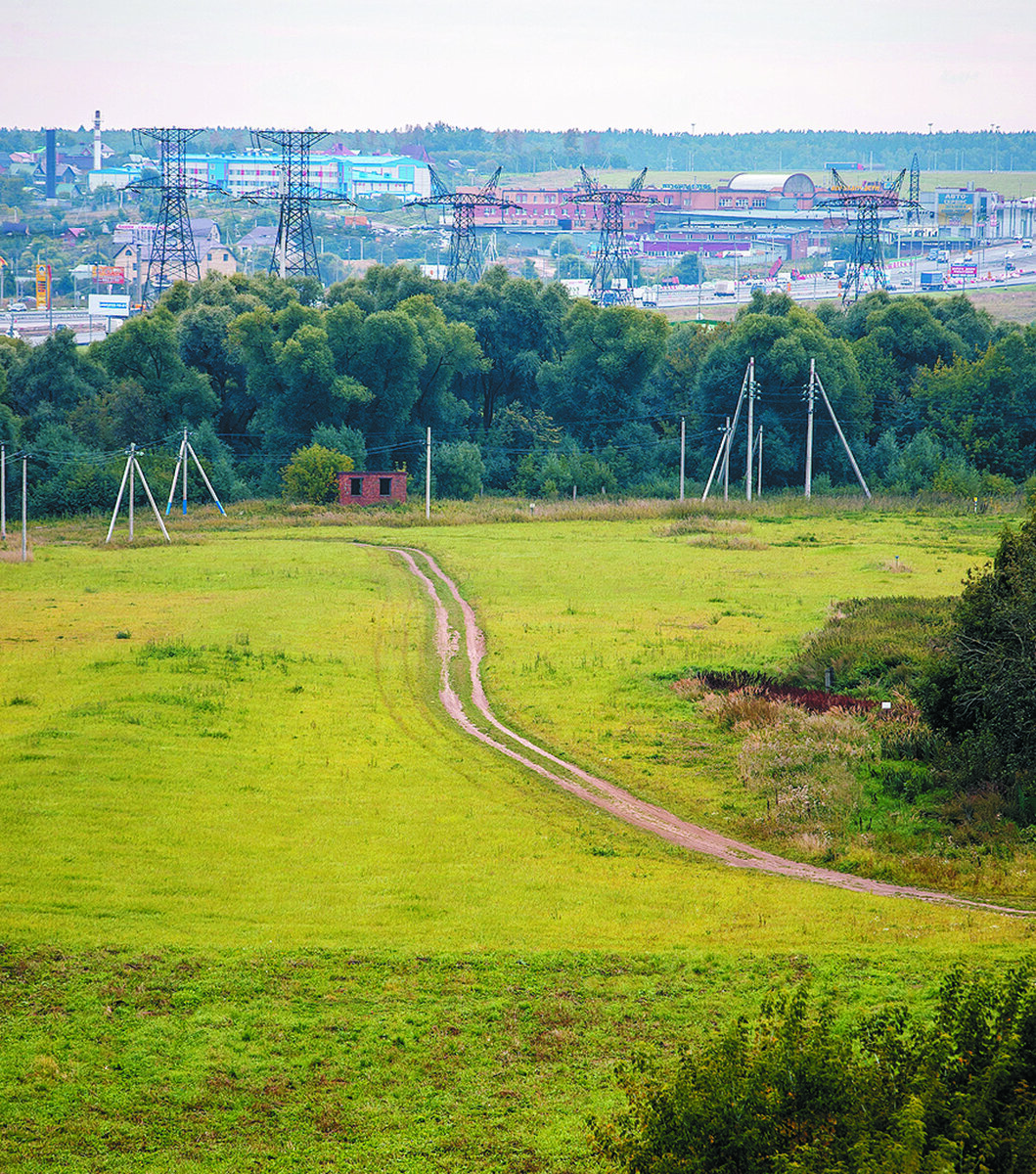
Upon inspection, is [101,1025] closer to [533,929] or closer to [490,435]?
[533,929]

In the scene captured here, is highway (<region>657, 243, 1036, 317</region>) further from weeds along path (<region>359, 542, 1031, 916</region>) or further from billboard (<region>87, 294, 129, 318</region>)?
weeds along path (<region>359, 542, 1031, 916</region>)

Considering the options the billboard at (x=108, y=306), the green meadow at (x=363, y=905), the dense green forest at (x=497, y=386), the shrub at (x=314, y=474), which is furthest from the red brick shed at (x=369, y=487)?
the billboard at (x=108, y=306)

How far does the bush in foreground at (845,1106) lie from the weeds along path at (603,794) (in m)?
7.36

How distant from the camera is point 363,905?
17375 mm

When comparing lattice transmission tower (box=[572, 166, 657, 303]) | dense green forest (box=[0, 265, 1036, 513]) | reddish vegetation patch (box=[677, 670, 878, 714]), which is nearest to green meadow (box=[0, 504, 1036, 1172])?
reddish vegetation patch (box=[677, 670, 878, 714])

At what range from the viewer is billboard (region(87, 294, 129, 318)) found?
163 metres

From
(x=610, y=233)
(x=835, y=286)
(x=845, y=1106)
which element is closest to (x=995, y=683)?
(x=845, y=1106)

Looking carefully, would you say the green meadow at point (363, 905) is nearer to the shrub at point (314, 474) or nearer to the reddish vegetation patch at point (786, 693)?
the reddish vegetation patch at point (786, 693)

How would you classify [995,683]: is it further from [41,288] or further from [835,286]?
[41,288]

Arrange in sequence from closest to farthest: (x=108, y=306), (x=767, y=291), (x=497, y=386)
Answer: (x=497, y=386)
(x=108, y=306)
(x=767, y=291)

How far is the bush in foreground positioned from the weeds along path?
24.2 feet

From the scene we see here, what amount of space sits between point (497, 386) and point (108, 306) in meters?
92.7

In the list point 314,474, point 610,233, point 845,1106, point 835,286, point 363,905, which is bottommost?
point 363,905

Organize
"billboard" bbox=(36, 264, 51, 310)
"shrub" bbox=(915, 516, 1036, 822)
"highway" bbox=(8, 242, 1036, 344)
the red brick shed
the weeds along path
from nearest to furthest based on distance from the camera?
the weeds along path
"shrub" bbox=(915, 516, 1036, 822)
the red brick shed
"highway" bbox=(8, 242, 1036, 344)
"billboard" bbox=(36, 264, 51, 310)
